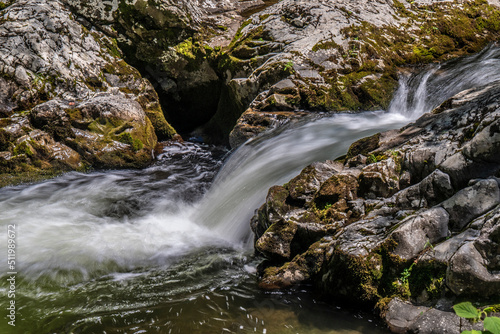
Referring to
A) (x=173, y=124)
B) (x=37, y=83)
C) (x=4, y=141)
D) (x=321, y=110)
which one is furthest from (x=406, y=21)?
(x=4, y=141)

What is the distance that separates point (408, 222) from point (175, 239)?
3.18 m

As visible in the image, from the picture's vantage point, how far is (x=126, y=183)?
7.09 m

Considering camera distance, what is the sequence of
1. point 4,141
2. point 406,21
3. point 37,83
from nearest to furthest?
point 4,141 → point 37,83 → point 406,21

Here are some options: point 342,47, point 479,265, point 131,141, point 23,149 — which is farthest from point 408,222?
point 23,149

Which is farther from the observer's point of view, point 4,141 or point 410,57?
point 410,57

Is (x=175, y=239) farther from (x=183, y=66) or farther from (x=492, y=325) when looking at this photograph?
(x=183, y=66)

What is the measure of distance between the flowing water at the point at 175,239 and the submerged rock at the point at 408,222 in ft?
0.93

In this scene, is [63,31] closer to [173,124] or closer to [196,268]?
[173,124]

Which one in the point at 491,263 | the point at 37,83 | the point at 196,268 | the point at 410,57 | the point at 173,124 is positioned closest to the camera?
the point at 491,263

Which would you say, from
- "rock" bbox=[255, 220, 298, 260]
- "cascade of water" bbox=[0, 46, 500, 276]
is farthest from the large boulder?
"rock" bbox=[255, 220, 298, 260]

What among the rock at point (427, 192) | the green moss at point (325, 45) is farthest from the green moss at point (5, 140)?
the rock at point (427, 192)

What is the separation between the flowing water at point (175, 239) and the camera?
121 inches

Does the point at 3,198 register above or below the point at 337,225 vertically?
above

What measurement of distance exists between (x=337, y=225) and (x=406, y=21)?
759cm
